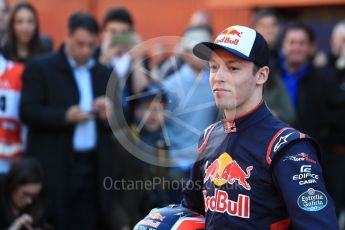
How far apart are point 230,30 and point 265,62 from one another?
24cm

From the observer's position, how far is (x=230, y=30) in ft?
13.0

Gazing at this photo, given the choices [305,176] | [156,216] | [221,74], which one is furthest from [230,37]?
[156,216]

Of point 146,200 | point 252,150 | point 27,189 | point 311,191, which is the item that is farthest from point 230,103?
point 146,200

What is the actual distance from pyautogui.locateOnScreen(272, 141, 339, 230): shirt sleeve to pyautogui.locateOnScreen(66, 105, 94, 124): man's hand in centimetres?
326

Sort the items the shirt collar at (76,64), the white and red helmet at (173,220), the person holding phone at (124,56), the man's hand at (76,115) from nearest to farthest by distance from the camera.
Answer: the white and red helmet at (173,220), the man's hand at (76,115), the shirt collar at (76,64), the person holding phone at (124,56)

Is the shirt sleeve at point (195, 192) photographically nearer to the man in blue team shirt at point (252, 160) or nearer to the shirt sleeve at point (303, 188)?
the man in blue team shirt at point (252, 160)

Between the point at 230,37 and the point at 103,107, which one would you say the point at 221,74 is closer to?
the point at 230,37

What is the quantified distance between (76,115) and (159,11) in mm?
5997

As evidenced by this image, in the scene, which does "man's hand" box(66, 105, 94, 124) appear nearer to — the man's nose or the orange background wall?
the man's nose

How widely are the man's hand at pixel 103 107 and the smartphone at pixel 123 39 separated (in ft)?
3.69

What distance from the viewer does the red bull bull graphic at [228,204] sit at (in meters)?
3.72

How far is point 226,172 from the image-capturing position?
3.86m

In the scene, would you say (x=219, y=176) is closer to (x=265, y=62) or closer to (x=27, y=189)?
(x=265, y=62)

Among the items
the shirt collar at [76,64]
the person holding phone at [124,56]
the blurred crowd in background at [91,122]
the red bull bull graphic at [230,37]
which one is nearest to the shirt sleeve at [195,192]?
the red bull bull graphic at [230,37]
